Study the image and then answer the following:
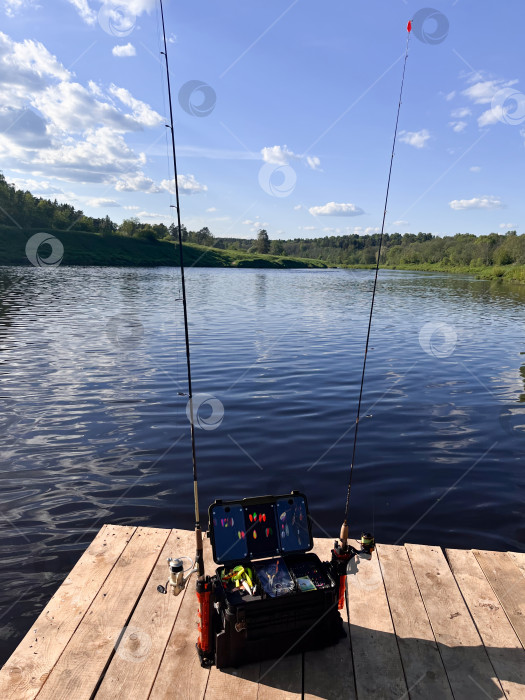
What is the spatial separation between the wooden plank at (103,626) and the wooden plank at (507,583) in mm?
4172

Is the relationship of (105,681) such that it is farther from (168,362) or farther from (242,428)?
(168,362)

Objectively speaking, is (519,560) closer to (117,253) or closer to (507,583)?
(507,583)

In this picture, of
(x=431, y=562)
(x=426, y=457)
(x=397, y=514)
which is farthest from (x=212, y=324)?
(x=431, y=562)

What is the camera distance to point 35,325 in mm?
26672

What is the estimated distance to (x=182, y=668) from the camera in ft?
14.3

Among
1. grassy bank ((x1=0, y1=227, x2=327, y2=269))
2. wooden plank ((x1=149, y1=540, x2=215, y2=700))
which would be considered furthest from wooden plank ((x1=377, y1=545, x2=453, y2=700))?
grassy bank ((x1=0, y1=227, x2=327, y2=269))

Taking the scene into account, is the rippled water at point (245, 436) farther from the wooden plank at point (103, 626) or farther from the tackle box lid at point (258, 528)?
the tackle box lid at point (258, 528)

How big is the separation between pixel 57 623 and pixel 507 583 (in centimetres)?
524

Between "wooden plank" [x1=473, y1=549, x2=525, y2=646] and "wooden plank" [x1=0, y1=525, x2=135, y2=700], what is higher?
"wooden plank" [x1=0, y1=525, x2=135, y2=700]

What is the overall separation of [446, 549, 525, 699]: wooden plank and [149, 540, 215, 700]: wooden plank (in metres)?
2.77

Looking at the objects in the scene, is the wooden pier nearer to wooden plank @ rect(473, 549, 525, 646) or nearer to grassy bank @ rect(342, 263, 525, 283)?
wooden plank @ rect(473, 549, 525, 646)

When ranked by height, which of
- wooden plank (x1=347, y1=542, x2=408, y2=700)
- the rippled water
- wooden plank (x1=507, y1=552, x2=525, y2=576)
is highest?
wooden plank (x1=347, y1=542, x2=408, y2=700)

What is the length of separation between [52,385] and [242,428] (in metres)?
7.28

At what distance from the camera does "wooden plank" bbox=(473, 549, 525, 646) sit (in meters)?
5.17
